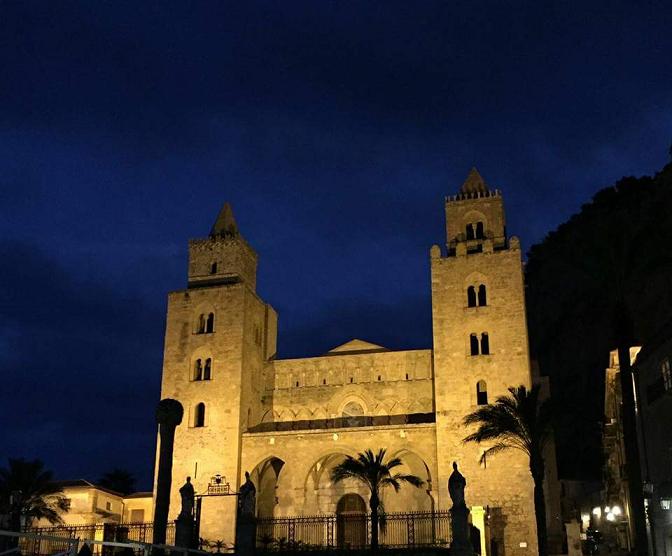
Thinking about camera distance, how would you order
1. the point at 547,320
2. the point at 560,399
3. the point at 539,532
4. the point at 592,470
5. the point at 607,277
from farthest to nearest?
the point at 547,320, the point at 592,470, the point at 560,399, the point at 539,532, the point at 607,277

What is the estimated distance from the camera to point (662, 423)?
73.7ft

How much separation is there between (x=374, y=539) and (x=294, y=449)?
37.9 ft

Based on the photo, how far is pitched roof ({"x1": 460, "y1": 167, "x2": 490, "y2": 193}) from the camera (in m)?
41.2

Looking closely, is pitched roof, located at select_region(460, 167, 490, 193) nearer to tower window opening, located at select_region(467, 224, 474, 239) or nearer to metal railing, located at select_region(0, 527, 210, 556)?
tower window opening, located at select_region(467, 224, 474, 239)

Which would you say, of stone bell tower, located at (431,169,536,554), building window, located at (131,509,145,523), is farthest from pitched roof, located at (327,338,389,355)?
building window, located at (131,509,145,523)

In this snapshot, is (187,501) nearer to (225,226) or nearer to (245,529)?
(245,529)

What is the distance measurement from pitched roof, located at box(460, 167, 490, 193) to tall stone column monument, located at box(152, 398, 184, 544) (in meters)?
23.1

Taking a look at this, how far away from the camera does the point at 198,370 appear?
39.6 m

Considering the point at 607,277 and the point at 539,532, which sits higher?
the point at 607,277

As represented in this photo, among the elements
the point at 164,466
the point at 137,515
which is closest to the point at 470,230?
the point at 137,515

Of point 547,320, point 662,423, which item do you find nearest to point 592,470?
point 547,320

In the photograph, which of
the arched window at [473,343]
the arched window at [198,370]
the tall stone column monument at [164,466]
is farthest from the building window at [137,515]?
the tall stone column monument at [164,466]

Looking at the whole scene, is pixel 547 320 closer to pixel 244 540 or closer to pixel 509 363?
pixel 509 363

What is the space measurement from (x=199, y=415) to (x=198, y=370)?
239 centimetres
